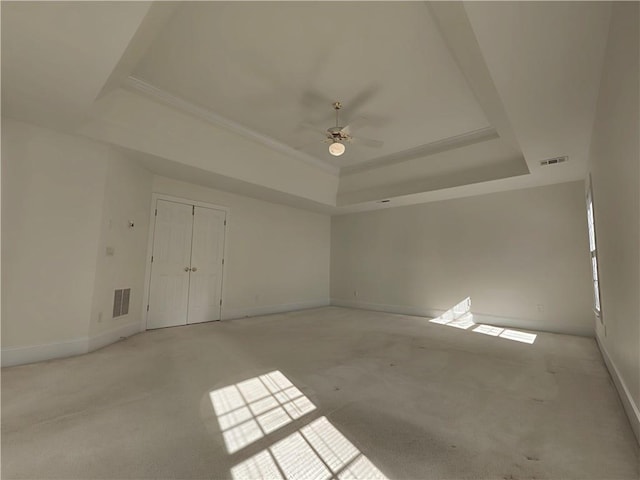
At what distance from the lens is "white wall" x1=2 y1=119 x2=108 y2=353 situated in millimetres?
2908

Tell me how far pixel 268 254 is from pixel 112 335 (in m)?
3.22

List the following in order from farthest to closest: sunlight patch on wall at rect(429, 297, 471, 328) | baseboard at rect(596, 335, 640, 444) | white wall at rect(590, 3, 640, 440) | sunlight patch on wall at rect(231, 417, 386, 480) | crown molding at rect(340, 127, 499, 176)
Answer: sunlight patch on wall at rect(429, 297, 471, 328)
crown molding at rect(340, 127, 499, 176)
baseboard at rect(596, 335, 640, 444)
white wall at rect(590, 3, 640, 440)
sunlight patch on wall at rect(231, 417, 386, 480)

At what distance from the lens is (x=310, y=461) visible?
1501 mm

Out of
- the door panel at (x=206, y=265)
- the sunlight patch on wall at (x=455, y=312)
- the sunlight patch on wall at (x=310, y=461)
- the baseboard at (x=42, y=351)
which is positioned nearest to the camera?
the sunlight patch on wall at (x=310, y=461)

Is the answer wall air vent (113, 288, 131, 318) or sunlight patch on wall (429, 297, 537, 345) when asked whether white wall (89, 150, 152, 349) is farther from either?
sunlight patch on wall (429, 297, 537, 345)

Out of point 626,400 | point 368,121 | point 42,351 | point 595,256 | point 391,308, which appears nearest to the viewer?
point 626,400

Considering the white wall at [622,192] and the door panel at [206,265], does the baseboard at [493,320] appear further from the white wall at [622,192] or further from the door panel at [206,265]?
the door panel at [206,265]

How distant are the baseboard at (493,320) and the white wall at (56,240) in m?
5.26

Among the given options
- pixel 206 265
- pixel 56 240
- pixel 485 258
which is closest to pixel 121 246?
pixel 56 240

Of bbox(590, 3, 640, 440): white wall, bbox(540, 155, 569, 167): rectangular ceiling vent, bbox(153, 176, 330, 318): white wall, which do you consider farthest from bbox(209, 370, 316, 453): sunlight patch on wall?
bbox(540, 155, 569, 167): rectangular ceiling vent

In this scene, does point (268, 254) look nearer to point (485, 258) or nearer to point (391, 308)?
point (391, 308)

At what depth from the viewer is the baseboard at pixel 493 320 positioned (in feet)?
14.7

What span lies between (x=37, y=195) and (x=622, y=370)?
232 inches

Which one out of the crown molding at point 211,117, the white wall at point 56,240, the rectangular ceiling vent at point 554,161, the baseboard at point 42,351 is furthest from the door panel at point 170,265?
the rectangular ceiling vent at point 554,161
